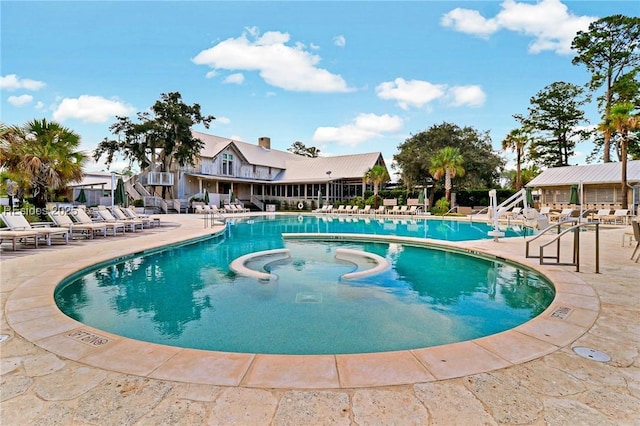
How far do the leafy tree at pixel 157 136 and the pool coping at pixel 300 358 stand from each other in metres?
24.5

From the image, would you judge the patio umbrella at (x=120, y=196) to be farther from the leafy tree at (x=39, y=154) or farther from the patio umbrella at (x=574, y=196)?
the patio umbrella at (x=574, y=196)

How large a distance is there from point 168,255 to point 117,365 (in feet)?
21.6

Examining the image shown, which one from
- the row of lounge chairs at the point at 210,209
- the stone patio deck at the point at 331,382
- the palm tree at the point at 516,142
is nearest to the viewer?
the stone patio deck at the point at 331,382

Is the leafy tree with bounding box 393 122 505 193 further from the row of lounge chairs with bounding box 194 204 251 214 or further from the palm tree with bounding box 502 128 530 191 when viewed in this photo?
the row of lounge chairs with bounding box 194 204 251 214

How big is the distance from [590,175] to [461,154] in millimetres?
8936

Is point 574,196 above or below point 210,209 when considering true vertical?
above

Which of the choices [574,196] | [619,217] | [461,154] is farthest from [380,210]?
[619,217]

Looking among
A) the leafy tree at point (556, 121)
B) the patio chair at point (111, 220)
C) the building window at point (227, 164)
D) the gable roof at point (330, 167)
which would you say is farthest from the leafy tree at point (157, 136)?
the leafy tree at point (556, 121)

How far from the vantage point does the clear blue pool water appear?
3.86m

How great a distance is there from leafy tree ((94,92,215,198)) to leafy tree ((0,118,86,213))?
497 inches

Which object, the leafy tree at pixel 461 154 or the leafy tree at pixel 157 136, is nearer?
the leafy tree at pixel 157 136

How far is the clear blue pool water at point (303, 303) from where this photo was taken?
12.7ft

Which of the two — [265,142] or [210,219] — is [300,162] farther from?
[210,219]

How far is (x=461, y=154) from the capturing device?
27828mm
